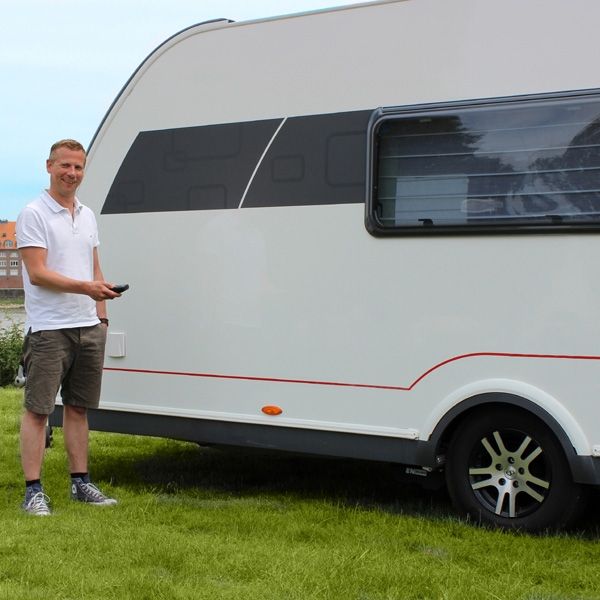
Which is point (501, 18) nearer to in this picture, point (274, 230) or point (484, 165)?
point (484, 165)

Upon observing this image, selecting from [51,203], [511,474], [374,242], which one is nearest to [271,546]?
[511,474]

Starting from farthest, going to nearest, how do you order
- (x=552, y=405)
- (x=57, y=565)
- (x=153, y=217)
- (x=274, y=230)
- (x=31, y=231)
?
(x=153, y=217), (x=274, y=230), (x=31, y=231), (x=552, y=405), (x=57, y=565)

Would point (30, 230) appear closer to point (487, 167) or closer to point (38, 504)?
point (38, 504)

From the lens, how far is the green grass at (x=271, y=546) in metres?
4.18

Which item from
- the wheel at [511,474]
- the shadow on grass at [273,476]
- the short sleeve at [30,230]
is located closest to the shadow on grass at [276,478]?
the shadow on grass at [273,476]

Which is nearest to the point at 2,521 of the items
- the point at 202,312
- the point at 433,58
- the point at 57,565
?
the point at 57,565

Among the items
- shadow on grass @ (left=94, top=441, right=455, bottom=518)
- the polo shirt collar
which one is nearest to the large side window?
shadow on grass @ (left=94, top=441, right=455, bottom=518)

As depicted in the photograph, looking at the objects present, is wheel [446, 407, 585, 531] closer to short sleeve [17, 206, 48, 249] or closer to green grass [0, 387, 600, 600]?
green grass [0, 387, 600, 600]

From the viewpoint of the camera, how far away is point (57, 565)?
439 centimetres

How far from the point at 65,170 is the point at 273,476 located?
2.56 meters

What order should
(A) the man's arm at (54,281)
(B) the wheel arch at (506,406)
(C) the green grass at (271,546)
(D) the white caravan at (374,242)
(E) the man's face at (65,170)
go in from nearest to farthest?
(C) the green grass at (271,546), (B) the wheel arch at (506,406), (D) the white caravan at (374,242), (A) the man's arm at (54,281), (E) the man's face at (65,170)

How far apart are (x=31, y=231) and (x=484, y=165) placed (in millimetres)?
2401

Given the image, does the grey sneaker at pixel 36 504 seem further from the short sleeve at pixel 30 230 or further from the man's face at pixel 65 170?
the man's face at pixel 65 170

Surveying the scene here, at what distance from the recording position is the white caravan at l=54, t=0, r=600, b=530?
16.6 ft
